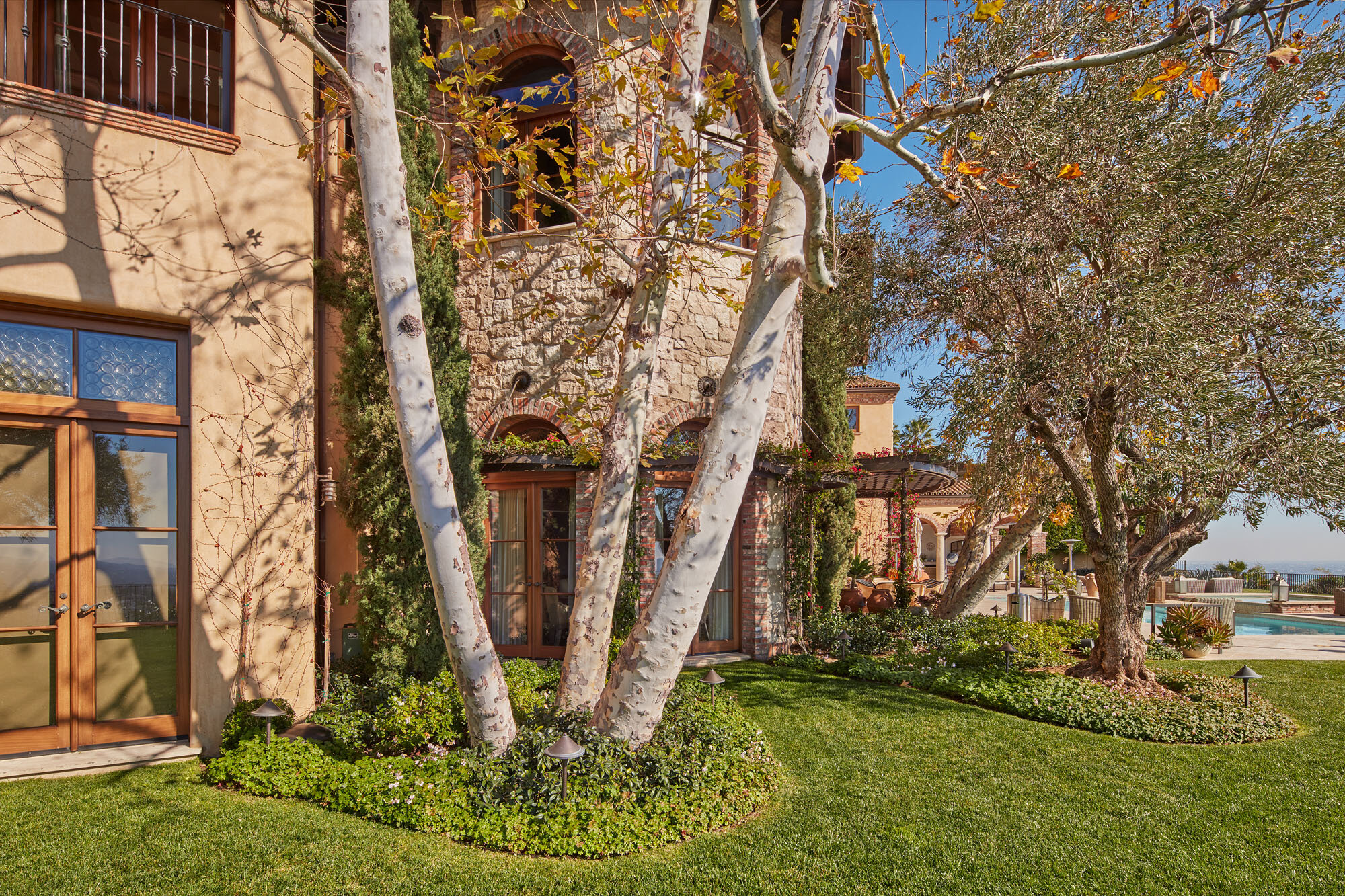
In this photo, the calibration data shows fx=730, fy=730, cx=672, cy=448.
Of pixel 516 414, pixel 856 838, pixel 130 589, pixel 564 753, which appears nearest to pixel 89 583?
pixel 130 589

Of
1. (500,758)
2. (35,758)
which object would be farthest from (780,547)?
(35,758)

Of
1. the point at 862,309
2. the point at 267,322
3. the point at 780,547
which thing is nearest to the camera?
the point at 267,322

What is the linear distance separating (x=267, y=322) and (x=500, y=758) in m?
3.69

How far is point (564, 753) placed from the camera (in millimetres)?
3877

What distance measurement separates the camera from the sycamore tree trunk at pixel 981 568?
1083cm

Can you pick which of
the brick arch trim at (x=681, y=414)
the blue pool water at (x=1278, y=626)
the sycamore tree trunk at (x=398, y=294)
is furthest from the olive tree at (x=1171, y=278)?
the blue pool water at (x=1278, y=626)

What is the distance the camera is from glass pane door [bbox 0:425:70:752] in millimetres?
4848

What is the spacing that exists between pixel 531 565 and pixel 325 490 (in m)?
3.05

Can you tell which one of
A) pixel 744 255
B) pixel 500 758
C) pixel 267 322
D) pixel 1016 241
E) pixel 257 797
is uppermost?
pixel 744 255

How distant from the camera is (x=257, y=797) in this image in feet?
14.7

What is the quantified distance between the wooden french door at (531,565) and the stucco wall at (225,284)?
3232mm

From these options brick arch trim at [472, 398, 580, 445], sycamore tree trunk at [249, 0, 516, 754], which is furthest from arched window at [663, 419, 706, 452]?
sycamore tree trunk at [249, 0, 516, 754]

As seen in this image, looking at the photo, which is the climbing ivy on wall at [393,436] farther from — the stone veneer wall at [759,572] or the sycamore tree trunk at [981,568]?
the sycamore tree trunk at [981,568]

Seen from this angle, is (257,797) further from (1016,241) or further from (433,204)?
(1016,241)
